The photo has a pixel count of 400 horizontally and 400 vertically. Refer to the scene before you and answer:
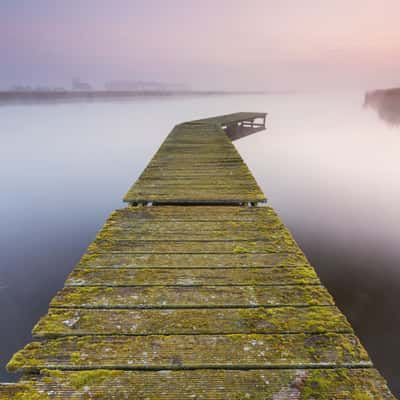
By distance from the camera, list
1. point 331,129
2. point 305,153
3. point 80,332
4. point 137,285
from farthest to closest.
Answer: point 331,129 < point 305,153 < point 137,285 < point 80,332

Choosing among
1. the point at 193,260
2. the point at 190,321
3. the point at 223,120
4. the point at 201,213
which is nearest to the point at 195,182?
the point at 201,213

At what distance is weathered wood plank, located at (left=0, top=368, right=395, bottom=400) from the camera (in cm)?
123

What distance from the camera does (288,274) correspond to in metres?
2.09

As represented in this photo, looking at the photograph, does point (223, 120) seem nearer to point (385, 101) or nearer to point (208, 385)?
point (208, 385)

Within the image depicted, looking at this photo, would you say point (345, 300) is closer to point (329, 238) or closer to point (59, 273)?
point (329, 238)

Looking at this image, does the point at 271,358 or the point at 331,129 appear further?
the point at 331,129

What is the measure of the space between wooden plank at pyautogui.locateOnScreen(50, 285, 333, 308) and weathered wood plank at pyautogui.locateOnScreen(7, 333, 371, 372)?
262mm

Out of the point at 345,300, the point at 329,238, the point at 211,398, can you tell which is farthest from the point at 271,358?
the point at 329,238

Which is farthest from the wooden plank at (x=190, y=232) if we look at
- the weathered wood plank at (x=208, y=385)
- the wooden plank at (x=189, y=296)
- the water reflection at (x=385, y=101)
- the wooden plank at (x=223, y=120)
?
the water reflection at (x=385, y=101)

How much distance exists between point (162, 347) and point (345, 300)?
4.38 metres

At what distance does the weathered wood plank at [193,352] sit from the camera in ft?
4.48

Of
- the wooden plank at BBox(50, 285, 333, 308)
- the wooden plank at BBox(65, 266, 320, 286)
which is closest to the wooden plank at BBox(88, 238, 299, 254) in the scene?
the wooden plank at BBox(65, 266, 320, 286)

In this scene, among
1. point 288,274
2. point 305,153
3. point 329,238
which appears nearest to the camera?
point 288,274

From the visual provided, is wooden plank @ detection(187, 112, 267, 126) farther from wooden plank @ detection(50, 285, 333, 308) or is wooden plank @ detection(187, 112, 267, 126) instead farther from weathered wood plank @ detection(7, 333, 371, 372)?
weathered wood plank @ detection(7, 333, 371, 372)
